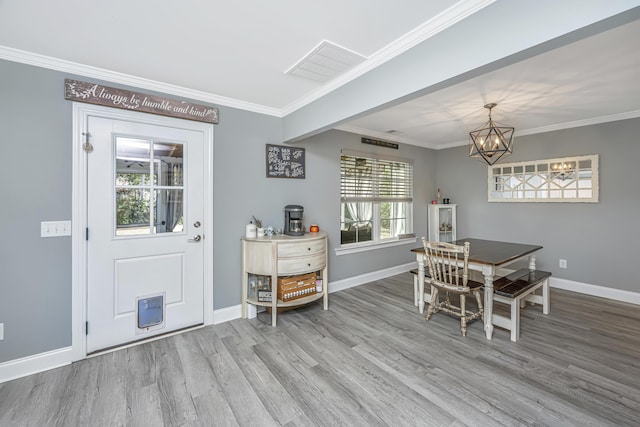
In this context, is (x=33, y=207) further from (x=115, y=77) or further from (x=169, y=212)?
(x=115, y=77)

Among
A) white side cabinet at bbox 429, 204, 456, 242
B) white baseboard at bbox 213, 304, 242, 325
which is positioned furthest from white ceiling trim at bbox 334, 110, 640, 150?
white baseboard at bbox 213, 304, 242, 325

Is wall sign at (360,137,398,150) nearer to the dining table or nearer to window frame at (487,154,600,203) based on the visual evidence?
window frame at (487,154,600,203)

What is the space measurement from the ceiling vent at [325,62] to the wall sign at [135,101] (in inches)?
41.7

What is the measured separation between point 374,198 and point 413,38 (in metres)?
2.86

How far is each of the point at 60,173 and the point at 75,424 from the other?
5.94ft

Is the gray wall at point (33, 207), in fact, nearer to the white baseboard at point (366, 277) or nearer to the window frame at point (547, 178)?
the white baseboard at point (366, 277)

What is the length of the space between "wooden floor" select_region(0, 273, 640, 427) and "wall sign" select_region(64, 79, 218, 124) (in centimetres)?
218

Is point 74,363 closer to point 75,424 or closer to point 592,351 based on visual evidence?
point 75,424

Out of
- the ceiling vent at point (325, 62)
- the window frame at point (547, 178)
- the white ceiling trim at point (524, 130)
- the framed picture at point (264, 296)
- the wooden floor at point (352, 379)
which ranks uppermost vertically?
the white ceiling trim at point (524, 130)

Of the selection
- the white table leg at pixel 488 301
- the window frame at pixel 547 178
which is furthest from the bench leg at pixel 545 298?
the window frame at pixel 547 178

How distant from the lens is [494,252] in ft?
9.99

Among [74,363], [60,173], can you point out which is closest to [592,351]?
[74,363]

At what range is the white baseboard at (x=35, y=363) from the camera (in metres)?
2.03

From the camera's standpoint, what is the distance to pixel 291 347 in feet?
8.13
